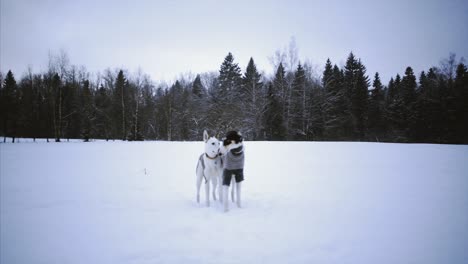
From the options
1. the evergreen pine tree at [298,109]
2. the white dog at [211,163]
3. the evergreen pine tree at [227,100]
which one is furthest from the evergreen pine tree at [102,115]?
the white dog at [211,163]

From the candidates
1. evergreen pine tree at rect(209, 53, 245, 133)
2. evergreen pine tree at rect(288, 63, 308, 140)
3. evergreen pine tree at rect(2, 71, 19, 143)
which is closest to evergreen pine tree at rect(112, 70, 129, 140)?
evergreen pine tree at rect(2, 71, 19, 143)

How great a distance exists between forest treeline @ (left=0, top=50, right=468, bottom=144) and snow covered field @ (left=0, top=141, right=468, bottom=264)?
2079 centimetres

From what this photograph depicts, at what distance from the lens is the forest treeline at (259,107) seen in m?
28.1

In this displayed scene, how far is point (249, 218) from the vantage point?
4188mm

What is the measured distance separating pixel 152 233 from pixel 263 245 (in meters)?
1.85

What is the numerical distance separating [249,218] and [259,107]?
2603 centimetres

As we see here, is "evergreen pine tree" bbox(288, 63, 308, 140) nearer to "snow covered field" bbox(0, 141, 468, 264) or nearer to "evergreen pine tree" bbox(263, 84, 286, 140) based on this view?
"evergreen pine tree" bbox(263, 84, 286, 140)

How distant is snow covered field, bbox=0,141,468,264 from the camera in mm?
3020

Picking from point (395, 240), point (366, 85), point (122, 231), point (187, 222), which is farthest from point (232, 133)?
point (366, 85)

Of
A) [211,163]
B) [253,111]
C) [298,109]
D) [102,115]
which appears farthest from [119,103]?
[211,163]

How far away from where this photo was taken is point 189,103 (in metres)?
39.3

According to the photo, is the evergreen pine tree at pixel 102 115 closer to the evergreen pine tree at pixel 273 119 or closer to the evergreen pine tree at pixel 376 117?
the evergreen pine tree at pixel 273 119

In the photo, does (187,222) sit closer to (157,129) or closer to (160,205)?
(160,205)

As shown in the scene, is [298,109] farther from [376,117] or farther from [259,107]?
[376,117]
